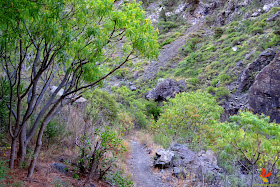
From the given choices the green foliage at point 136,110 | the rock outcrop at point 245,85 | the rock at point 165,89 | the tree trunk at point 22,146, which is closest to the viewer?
the tree trunk at point 22,146

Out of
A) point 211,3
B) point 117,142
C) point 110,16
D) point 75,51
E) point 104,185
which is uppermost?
point 211,3

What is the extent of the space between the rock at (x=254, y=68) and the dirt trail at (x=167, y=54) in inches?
564

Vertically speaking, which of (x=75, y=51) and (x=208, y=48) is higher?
(x=208, y=48)

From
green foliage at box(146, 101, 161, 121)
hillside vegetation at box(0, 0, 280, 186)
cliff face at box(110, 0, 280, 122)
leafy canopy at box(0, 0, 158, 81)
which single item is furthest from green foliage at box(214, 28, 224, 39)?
leafy canopy at box(0, 0, 158, 81)

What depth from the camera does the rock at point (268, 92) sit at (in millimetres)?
12609

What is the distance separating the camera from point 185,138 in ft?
31.7

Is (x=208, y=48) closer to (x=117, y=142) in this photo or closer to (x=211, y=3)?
(x=211, y=3)

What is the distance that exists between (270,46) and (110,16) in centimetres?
1711

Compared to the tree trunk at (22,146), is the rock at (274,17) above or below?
above

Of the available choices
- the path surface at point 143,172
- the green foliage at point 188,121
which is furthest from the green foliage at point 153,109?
the path surface at point 143,172

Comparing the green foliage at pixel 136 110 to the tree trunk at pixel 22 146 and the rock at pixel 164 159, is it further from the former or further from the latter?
the tree trunk at pixel 22 146

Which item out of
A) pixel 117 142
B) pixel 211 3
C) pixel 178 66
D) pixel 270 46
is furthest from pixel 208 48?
pixel 117 142

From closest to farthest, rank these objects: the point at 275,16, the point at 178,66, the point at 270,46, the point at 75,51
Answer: the point at 75,51
the point at 270,46
the point at 275,16
the point at 178,66

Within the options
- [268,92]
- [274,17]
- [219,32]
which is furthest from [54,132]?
[219,32]
